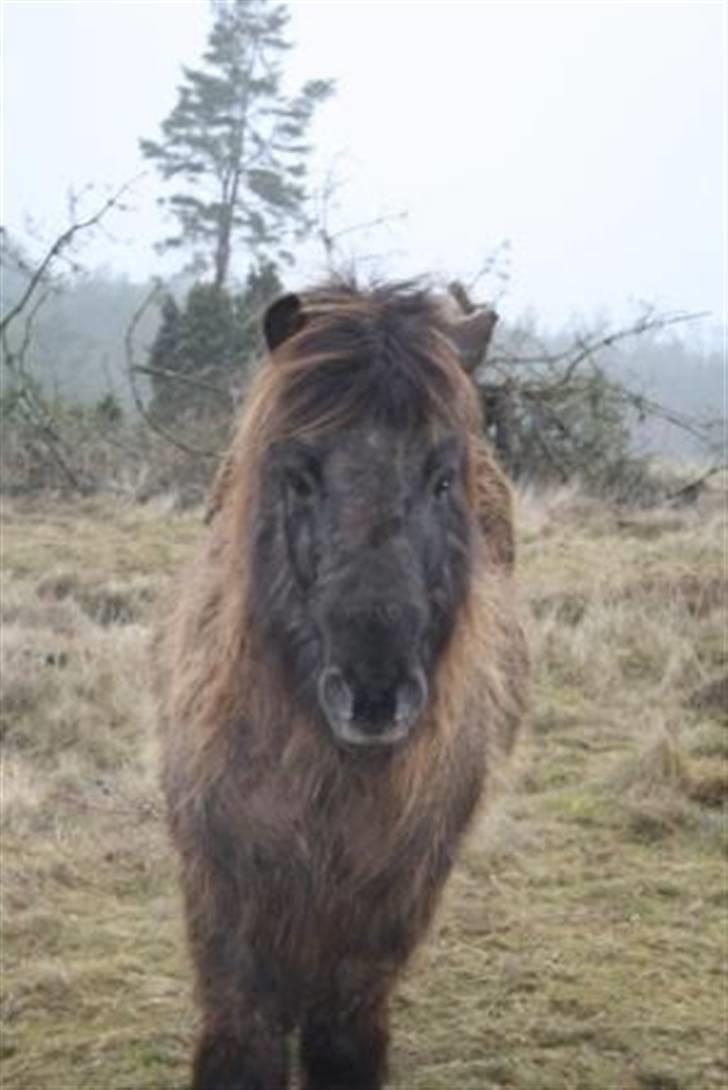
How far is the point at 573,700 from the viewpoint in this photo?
27.8 feet

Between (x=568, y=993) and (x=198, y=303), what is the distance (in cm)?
1630

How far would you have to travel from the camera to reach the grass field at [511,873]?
171 inches

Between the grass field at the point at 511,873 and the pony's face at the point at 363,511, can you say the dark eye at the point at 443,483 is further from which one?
the grass field at the point at 511,873

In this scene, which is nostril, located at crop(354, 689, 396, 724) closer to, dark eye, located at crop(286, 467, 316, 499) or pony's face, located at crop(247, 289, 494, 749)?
pony's face, located at crop(247, 289, 494, 749)

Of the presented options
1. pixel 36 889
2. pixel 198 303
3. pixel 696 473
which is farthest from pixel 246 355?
pixel 36 889

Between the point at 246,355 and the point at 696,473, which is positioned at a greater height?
the point at 246,355

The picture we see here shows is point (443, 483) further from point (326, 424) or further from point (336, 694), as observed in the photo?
point (336, 694)

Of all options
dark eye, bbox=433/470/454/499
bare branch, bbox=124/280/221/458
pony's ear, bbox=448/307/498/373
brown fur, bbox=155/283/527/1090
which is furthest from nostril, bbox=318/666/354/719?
bare branch, bbox=124/280/221/458

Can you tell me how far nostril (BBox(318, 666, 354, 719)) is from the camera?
270cm

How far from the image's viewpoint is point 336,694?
275 cm

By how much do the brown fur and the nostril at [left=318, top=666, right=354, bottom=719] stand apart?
33cm

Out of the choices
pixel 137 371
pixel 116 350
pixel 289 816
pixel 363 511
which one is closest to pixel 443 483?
pixel 363 511

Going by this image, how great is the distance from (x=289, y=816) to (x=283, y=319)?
41.6 inches

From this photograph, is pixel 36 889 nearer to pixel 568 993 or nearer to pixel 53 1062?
pixel 53 1062
